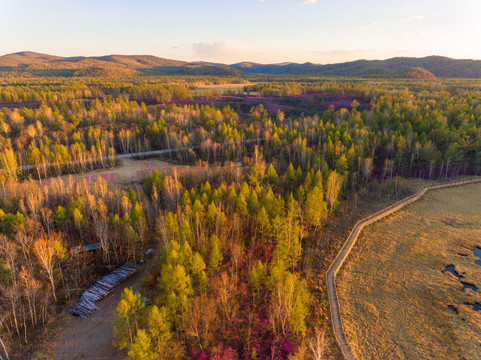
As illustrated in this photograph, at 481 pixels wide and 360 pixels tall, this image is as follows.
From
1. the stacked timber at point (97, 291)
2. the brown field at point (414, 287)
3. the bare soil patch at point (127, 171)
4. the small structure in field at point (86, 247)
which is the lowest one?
the brown field at point (414, 287)

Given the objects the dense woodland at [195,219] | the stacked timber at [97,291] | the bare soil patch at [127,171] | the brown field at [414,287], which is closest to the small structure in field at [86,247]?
the dense woodland at [195,219]

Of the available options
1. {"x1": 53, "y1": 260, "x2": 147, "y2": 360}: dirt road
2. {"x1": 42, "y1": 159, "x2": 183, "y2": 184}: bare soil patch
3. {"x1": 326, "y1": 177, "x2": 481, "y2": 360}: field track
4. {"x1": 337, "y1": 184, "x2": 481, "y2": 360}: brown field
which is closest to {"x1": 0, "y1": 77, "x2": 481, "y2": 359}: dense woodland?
{"x1": 53, "y1": 260, "x2": 147, "y2": 360}: dirt road

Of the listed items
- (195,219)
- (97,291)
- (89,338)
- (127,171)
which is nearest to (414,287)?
(195,219)

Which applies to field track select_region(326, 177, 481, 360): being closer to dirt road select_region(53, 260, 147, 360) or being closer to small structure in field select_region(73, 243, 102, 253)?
dirt road select_region(53, 260, 147, 360)

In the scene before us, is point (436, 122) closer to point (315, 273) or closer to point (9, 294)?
point (315, 273)

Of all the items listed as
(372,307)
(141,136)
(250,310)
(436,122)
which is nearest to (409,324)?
(372,307)

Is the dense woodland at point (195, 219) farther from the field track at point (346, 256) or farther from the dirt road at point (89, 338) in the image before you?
the field track at point (346, 256)

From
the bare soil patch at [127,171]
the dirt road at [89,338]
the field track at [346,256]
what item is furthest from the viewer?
the bare soil patch at [127,171]
